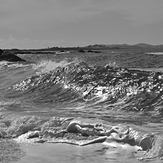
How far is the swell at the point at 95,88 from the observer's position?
376 inches

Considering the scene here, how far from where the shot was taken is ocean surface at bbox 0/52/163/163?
564 centimetres

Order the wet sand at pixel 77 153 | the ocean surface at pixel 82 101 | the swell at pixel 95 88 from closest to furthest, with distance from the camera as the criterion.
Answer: the wet sand at pixel 77 153 → the ocean surface at pixel 82 101 → the swell at pixel 95 88

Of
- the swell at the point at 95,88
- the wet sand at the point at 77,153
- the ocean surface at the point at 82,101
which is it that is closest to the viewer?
the wet sand at the point at 77,153

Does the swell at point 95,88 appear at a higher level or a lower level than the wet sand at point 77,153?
higher

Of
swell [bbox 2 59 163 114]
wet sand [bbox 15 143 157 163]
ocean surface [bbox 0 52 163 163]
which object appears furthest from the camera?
swell [bbox 2 59 163 114]

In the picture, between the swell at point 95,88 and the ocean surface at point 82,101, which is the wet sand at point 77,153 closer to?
the ocean surface at point 82,101

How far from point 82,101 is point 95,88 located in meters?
1.22

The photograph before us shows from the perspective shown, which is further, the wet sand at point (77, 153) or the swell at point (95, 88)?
the swell at point (95, 88)

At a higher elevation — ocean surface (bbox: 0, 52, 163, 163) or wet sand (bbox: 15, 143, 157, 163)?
ocean surface (bbox: 0, 52, 163, 163)

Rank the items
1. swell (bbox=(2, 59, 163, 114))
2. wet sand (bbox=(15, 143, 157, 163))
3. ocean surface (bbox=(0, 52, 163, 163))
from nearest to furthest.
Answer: wet sand (bbox=(15, 143, 157, 163)) < ocean surface (bbox=(0, 52, 163, 163)) < swell (bbox=(2, 59, 163, 114))

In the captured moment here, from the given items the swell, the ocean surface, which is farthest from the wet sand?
the swell

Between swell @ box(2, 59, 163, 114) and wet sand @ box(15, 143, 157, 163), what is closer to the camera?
wet sand @ box(15, 143, 157, 163)

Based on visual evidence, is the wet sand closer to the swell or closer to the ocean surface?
the ocean surface

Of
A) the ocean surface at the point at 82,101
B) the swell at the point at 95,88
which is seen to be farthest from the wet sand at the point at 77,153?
the swell at the point at 95,88
